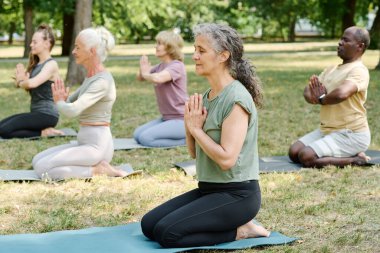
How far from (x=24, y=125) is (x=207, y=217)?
5113mm

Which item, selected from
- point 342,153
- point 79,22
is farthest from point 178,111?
point 79,22

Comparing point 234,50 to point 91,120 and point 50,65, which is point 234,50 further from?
point 50,65

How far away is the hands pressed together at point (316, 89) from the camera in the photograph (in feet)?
22.5

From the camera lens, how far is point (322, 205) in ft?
18.1

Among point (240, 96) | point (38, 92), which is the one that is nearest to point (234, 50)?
point (240, 96)

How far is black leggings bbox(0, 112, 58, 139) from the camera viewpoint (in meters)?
8.94

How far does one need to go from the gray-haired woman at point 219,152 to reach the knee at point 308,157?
8.54ft

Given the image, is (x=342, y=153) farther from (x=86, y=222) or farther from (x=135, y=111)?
(x=135, y=111)

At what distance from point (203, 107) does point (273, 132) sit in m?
5.17

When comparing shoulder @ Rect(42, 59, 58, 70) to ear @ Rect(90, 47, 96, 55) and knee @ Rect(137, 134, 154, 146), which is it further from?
ear @ Rect(90, 47, 96, 55)

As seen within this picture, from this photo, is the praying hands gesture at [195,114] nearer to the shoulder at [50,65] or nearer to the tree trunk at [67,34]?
the shoulder at [50,65]

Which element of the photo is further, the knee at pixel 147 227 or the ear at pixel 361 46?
the ear at pixel 361 46

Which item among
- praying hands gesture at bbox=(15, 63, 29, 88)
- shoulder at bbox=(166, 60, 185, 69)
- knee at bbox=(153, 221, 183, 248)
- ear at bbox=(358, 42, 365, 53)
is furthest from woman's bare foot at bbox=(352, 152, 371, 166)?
praying hands gesture at bbox=(15, 63, 29, 88)

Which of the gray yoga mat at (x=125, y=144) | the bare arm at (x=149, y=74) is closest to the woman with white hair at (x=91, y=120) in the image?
the bare arm at (x=149, y=74)
